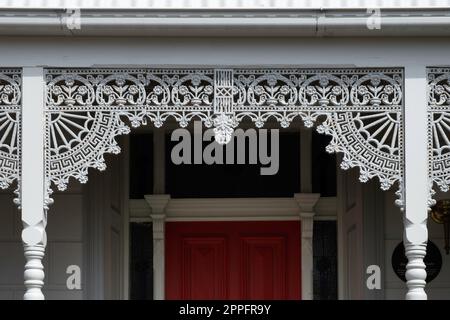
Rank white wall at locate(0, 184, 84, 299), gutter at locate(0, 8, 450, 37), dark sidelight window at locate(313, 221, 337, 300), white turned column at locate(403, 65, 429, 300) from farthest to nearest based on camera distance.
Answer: dark sidelight window at locate(313, 221, 337, 300) → white wall at locate(0, 184, 84, 299) → white turned column at locate(403, 65, 429, 300) → gutter at locate(0, 8, 450, 37)

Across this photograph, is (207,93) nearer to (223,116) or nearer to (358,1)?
(223,116)

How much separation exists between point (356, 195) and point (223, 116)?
244 centimetres

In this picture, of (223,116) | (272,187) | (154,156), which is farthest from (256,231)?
(223,116)

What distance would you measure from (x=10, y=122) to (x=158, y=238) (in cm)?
289

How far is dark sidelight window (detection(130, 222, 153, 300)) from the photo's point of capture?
41.5 ft

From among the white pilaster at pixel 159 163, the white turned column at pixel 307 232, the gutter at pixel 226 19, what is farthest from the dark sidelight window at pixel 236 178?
the gutter at pixel 226 19

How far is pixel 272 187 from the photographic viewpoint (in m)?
12.8

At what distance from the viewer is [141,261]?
12719 mm

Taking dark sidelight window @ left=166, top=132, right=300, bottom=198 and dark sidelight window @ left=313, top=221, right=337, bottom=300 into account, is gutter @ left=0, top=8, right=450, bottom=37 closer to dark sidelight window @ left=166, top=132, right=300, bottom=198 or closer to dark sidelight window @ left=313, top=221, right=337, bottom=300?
dark sidelight window @ left=166, top=132, right=300, bottom=198

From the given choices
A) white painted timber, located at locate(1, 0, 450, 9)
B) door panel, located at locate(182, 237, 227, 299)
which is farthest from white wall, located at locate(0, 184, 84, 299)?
white painted timber, located at locate(1, 0, 450, 9)

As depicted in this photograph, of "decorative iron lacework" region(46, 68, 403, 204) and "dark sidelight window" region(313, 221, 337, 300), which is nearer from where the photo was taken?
"decorative iron lacework" region(46, 68, 403, 204)

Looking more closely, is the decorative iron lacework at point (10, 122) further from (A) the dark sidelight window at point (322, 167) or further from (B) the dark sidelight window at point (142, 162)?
(A) the dark sidelight window at point (322, 167)

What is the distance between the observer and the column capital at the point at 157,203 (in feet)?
41.5

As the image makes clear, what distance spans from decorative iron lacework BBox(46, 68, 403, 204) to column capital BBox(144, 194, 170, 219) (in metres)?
2.43
